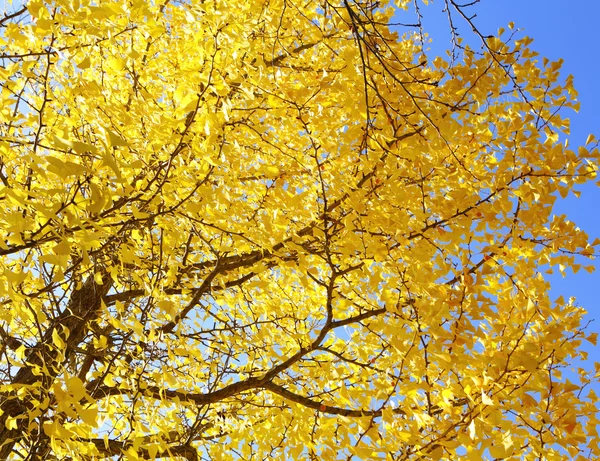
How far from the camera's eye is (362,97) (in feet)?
8.96

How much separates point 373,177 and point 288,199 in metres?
0.51

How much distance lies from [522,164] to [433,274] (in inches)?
27.6

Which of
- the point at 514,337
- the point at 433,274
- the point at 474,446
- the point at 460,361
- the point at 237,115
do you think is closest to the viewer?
the point at 474,446

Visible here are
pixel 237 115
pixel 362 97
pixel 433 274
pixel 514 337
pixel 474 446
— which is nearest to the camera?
pixel 474 446

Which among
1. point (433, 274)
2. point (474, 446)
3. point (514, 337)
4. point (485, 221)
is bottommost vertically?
point (474, 446)

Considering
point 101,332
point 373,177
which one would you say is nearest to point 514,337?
point 373,177

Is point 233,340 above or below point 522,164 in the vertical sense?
below

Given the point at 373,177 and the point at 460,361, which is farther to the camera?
the point at 373,177

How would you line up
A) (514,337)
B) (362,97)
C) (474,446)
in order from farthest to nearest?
(362,97) < (514,337) < (474,446)

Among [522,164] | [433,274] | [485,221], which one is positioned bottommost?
[433,274]

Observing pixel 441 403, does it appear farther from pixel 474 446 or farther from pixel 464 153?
pixel 464 153

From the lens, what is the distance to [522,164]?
94.0 inches

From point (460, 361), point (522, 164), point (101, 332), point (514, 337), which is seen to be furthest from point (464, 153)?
point (101, 332)

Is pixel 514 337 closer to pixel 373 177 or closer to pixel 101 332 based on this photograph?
pixel 373 177
